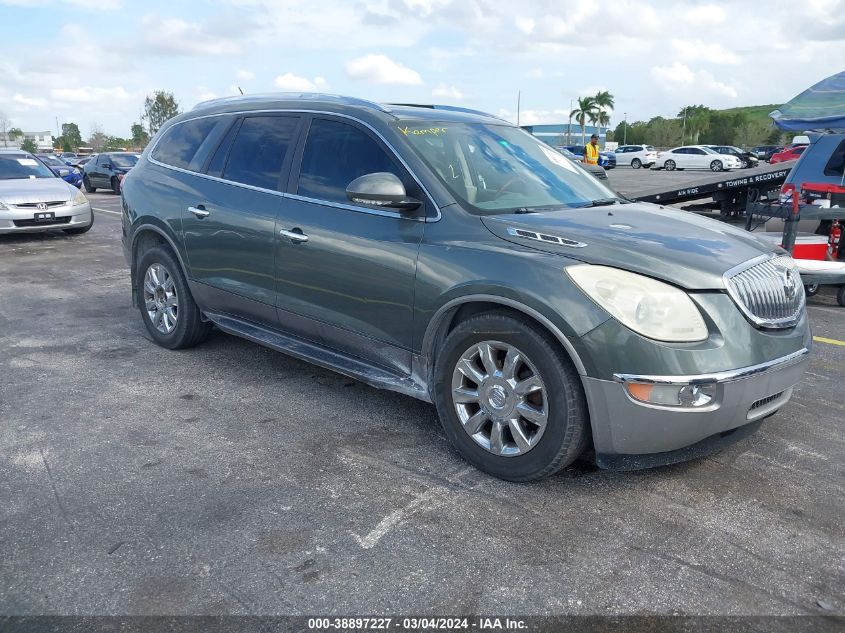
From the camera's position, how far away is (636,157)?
48.4m

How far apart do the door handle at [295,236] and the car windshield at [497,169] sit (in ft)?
2.71

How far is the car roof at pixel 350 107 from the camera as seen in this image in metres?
4.31

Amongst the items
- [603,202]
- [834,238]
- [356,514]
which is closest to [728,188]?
[834,238]

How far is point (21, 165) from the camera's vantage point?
1264 centimetres

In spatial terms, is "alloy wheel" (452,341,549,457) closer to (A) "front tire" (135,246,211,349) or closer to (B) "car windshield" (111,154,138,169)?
(A) "front tire" (135,246,211,349)

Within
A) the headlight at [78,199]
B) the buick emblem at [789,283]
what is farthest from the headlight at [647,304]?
the headlight at [78,199]

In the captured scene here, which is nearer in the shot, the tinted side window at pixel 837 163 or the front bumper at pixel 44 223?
the tinted side window at pixel 837 163

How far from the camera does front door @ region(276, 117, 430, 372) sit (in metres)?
3.86

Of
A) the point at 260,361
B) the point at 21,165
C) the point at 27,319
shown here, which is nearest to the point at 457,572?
the point at 260,361

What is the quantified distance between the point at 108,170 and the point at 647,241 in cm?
2342

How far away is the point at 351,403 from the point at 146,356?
76.6 inches

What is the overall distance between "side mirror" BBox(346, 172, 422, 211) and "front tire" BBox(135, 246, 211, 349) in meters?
2.13

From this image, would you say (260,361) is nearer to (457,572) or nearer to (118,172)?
(457,572)

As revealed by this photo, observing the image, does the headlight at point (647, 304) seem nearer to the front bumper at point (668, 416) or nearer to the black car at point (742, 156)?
the front bumper at point (668, 416)
